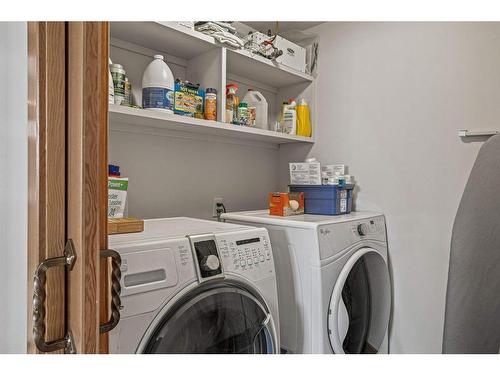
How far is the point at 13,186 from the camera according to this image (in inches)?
34.2

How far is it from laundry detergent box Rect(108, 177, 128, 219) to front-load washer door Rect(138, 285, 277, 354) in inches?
18.5

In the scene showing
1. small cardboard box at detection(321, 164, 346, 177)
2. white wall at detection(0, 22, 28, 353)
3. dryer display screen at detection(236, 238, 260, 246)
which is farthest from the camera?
small cardboard box at detection(321, 164, 346, 177)

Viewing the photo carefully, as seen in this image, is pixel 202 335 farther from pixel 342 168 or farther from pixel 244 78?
pixel 244 78

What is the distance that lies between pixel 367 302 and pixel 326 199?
2.02 feet

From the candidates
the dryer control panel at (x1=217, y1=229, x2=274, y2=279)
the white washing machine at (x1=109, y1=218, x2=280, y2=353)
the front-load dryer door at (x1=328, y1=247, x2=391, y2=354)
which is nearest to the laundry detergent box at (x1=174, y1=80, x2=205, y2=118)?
the white washing machine at (x1=109, y1=218, x2=280, y2=353)

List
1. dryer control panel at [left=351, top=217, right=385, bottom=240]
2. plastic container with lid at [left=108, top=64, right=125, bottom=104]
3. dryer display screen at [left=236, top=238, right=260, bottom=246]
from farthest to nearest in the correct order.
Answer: dryer control panel at [left=351, top=217, right=385, bottom=240] → plastic container with lid at [left=108, top=64, right=125, bottom=104] → dryer display screen at [left=236, top=238, right=260, bottom=246]

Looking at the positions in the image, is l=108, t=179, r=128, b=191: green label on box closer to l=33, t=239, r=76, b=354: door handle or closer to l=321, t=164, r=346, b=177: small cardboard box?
l=33, t=239, r=76, b=354: door handle

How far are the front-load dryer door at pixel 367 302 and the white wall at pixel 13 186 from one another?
1402 mm

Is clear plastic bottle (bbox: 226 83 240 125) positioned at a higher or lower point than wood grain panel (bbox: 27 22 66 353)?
higher

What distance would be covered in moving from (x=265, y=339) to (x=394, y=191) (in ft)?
3.79

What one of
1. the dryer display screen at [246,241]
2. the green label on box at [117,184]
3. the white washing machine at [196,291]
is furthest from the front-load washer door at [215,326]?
the green label on box at [117,184]

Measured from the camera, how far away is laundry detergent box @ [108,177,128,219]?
129 cm

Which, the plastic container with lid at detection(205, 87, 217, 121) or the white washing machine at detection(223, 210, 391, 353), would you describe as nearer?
the white washing machine at detection(223, 210, 391, 353)
